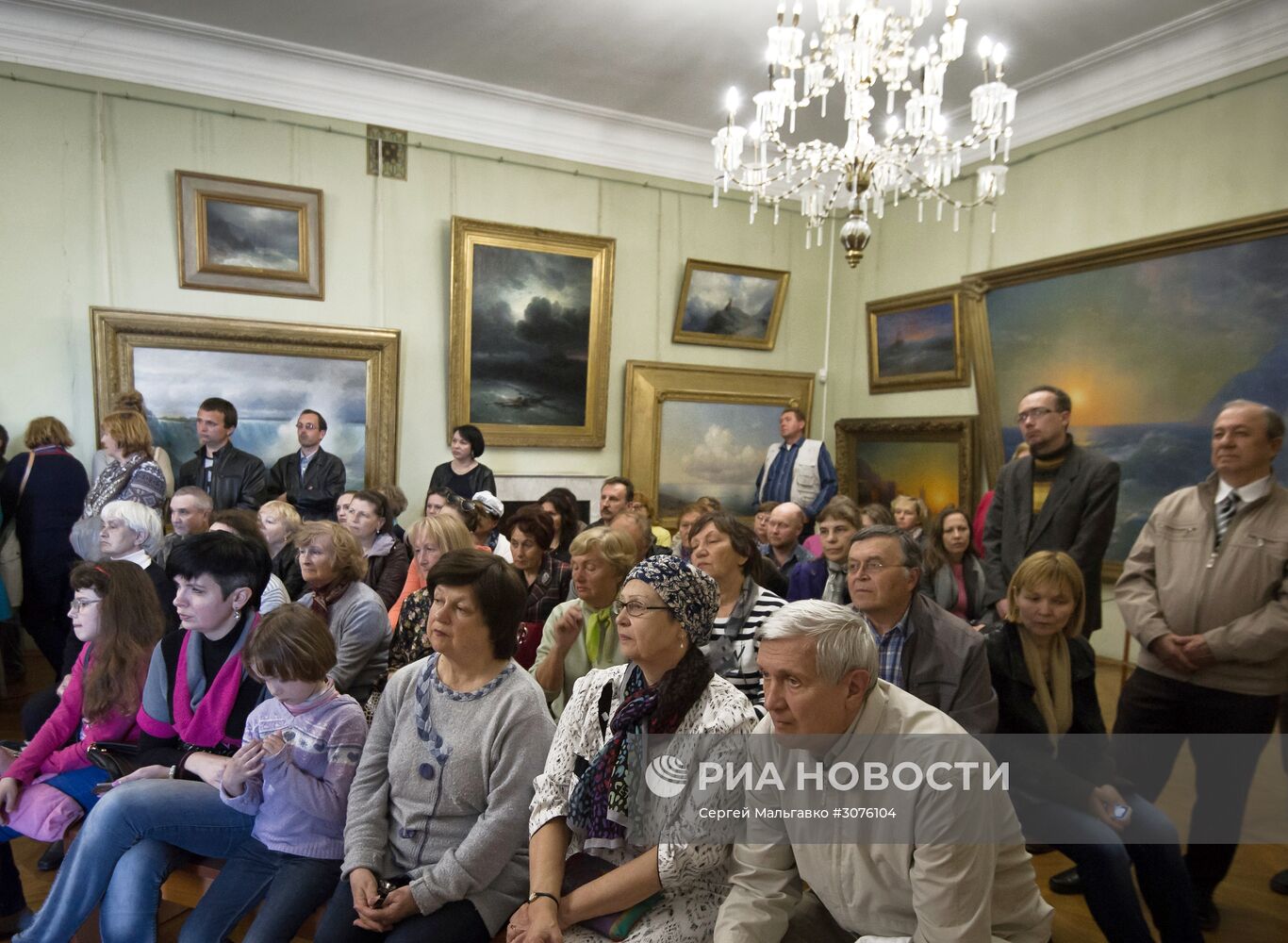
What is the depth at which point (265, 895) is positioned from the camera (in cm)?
248

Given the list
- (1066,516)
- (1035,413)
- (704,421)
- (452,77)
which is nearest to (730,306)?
(704,421)

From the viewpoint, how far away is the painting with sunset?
540 cm

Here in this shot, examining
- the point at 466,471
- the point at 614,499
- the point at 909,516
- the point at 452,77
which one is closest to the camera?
the point at 614,499

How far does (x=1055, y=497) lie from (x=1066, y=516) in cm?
11

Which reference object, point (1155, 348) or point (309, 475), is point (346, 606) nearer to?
point (309, 475)

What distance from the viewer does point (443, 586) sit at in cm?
244

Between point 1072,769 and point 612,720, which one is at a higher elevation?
point 612,720

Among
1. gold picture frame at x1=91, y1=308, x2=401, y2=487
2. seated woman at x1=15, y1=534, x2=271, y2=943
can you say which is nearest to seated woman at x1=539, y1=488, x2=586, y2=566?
seated woman at x1=15, y1=534, x2=271, y2=943

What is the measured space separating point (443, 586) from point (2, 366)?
5552mm

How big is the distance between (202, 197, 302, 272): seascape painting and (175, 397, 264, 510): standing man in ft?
4.40

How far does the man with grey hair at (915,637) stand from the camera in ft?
A: 8.89

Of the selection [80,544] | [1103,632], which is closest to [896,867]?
[80,544]

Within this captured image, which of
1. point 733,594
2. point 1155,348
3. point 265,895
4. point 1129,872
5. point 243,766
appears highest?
point 1155,348

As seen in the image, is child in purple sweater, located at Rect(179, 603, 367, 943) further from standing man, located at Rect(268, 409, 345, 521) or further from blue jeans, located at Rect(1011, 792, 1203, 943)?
standing man, located at Rect(268, 409, 345, 521)
